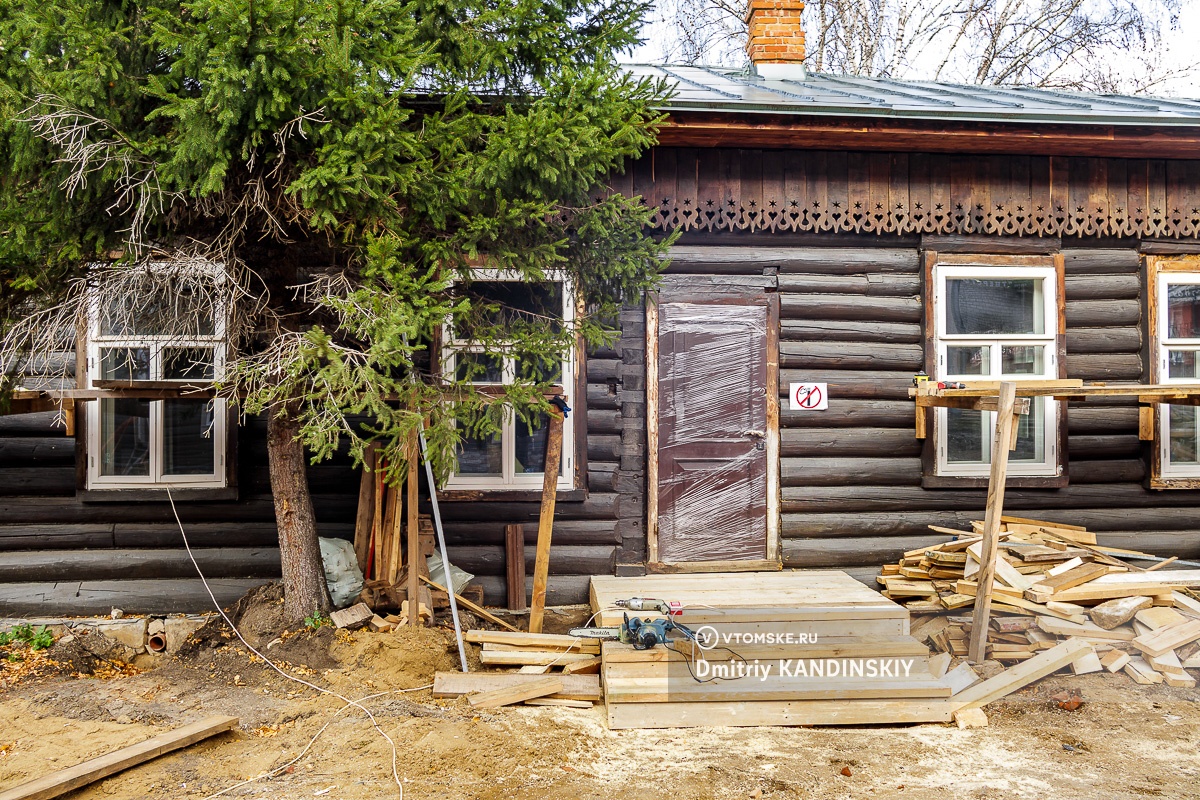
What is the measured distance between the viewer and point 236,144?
416 cm

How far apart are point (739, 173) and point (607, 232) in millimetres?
2127

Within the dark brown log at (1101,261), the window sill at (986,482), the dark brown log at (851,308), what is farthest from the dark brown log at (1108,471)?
the dark brown log at (851,308)

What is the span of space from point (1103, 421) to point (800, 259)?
10.6 feet

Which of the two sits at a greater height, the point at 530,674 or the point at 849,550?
the point at 849,550

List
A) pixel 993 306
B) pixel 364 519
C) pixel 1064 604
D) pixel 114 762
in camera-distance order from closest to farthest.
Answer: pixel 114 762 < pixel 1064 604 < pixel 364 519 < pixel 993 306

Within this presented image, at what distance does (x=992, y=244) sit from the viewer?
704 centimetres

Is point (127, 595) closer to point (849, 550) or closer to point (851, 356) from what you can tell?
point (849, 550)

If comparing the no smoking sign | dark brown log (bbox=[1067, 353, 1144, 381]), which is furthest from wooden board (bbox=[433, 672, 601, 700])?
dark brown log (bbox=[1067, 353, 1144, 381])

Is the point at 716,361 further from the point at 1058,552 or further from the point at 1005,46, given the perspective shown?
the point at 1005,46

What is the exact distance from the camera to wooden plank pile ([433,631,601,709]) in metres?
4.77

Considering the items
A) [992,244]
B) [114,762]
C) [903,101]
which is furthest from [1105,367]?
[114,762]

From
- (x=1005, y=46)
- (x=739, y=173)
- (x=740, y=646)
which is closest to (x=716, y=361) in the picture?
(x=739, y=173)

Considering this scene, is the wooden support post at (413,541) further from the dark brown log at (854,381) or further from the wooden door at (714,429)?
the dark brown log at (854,381)

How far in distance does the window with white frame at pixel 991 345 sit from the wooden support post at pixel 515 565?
3.80 m
